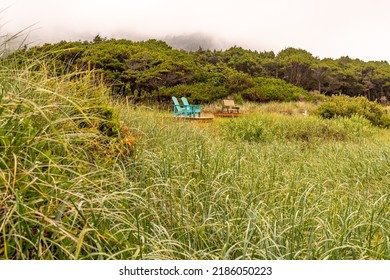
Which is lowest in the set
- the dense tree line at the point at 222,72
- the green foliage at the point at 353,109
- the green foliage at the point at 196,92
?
the green foliage at the point at 353,109

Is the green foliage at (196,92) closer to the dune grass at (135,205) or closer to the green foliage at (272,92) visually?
the green foliage at (272,92)

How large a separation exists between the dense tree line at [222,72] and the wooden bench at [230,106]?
24 centimetres

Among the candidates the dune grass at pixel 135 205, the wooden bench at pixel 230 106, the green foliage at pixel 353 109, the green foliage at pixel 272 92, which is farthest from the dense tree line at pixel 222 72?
the dune grass at pixel 135 205

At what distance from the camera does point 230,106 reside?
33.2 ft

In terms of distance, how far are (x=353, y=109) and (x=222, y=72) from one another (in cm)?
375

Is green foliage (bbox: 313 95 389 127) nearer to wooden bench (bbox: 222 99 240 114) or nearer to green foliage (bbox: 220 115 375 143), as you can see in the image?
green foliage (bbox: 220 115 375 143)

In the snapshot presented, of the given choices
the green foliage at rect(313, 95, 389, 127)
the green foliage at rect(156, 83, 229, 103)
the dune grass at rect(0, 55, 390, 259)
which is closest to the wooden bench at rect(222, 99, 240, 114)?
the green foliage at rect(156, 83, 229, 103)

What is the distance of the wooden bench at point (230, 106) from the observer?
10.0 metres

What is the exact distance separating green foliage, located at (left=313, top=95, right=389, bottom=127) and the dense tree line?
1.04m

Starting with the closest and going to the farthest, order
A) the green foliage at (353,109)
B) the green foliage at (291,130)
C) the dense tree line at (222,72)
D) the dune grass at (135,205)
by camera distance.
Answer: the dune grass at (135,205), the green foliage at (291,130), the dense tree line at (222,72), the green foliage at (353,109)

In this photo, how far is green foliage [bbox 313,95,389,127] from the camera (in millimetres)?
10469
